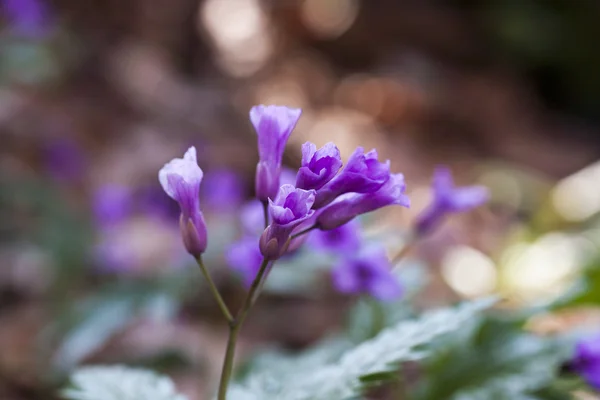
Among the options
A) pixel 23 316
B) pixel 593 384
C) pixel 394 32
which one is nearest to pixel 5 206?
pixel 23 316

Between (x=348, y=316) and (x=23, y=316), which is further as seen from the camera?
(x=23, y=316)

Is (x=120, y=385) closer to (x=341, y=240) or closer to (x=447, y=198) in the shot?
(x=341, y=240)

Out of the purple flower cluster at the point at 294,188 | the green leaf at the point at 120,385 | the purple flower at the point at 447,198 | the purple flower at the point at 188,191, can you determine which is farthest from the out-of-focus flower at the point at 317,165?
the purple flower at the point at 447,198

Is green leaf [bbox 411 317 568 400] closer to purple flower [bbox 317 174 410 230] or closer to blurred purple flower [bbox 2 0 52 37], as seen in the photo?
purple flower [bbox 317 174 410 230]

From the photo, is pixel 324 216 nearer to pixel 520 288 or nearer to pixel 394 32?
pixel 520 288

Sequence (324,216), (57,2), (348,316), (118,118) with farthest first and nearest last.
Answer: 1. (57,2)
2. (118,118)
3. (348,316)
4. (324,216)

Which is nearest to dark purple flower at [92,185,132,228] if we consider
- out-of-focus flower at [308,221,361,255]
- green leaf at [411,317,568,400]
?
out-of-focus flower at [308,221,361,255]

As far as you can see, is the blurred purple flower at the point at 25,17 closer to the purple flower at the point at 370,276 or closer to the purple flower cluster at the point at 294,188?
the purple flower at the point at 370,276
